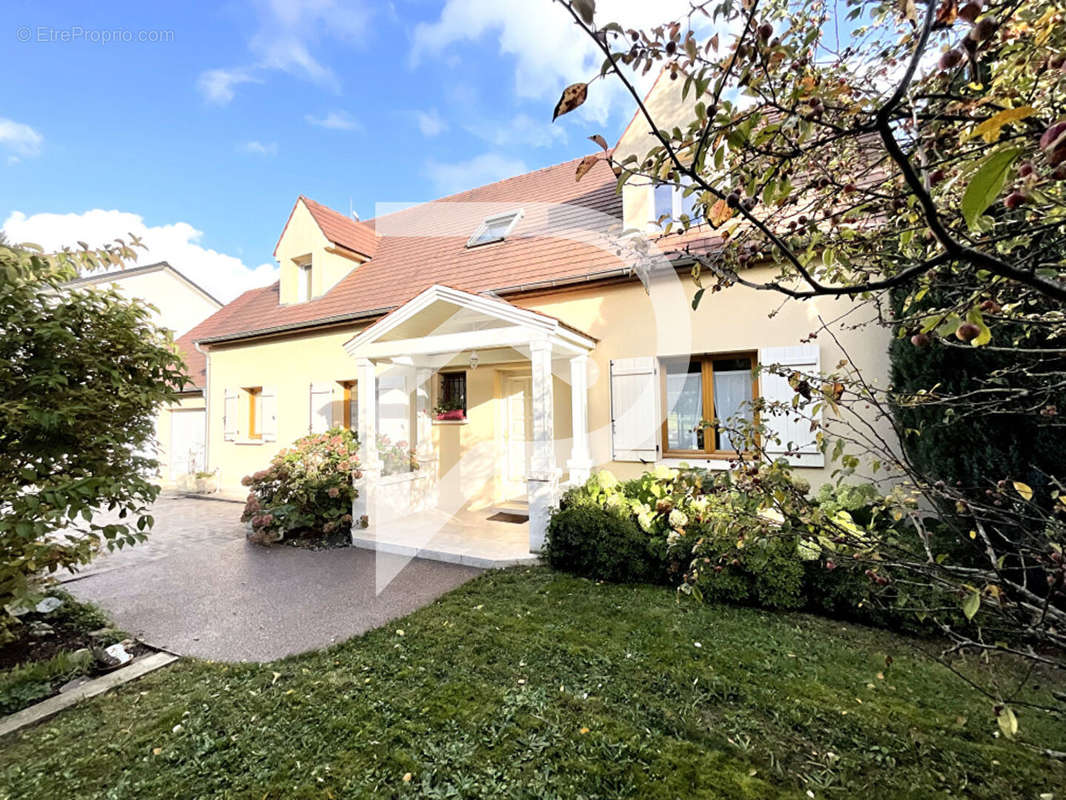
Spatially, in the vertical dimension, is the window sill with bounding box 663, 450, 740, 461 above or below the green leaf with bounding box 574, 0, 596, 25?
below

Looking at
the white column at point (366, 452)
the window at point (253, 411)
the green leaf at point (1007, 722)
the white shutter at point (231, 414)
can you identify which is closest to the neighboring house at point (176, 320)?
the white shutter at point (231, 414)

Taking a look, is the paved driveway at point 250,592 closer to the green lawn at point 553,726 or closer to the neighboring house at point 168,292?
the green lawn at point 553,726

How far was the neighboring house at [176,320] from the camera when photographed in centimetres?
1362

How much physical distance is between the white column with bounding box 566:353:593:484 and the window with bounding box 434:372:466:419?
2828 millimetres

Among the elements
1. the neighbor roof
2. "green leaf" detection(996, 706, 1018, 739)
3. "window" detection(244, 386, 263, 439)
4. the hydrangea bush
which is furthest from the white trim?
the neighbor roof

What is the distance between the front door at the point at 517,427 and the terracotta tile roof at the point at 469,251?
1897 millimetres

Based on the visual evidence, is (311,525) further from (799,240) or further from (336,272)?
(799,240)

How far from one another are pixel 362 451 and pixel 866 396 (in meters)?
6.89

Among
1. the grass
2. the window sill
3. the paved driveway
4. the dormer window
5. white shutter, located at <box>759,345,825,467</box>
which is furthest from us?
the dormer window

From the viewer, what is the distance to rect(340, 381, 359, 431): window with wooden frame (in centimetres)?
975

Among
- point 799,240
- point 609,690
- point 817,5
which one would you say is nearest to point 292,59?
point 817,5

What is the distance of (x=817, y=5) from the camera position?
1.97m

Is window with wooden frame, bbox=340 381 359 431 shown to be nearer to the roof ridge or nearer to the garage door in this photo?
the roof ridge

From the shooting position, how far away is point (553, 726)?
2596mm
